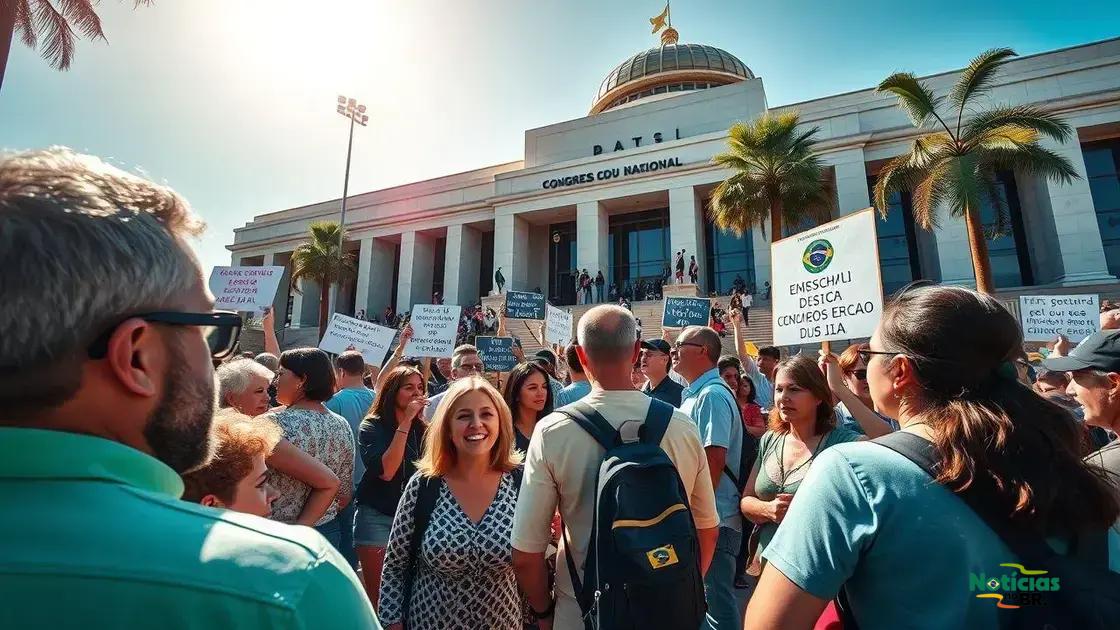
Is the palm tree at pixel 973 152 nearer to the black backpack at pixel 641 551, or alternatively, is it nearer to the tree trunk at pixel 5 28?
the black backpack at pixel 641 551

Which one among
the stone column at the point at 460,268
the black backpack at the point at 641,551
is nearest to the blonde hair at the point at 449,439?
the black backpack at the point at 641,551

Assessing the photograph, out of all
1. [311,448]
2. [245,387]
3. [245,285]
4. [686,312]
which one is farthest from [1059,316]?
[245,285]

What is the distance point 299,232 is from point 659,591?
4261cm

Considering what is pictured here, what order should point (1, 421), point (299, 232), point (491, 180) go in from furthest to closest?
point (299, 232) → point (491, 180) → point (1, 421)

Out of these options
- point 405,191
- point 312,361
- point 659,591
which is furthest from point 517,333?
point 659,591

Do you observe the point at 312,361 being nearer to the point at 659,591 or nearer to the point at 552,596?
the point at 552,596

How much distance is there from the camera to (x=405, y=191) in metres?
36.8

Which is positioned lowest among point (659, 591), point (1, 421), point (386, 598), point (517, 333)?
point (386, 598)

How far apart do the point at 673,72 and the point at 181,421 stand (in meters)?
45.0

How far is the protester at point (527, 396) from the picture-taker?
14.0 ft

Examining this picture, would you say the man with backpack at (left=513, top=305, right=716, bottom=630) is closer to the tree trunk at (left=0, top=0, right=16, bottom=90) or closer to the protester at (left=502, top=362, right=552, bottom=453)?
the protester at (left=502, top=362, right=552, bottom=453)

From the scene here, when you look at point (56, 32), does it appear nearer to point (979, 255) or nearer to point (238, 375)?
point (238, 375)

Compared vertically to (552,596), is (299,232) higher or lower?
higher

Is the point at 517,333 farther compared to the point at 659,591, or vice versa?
the point at 517,333
